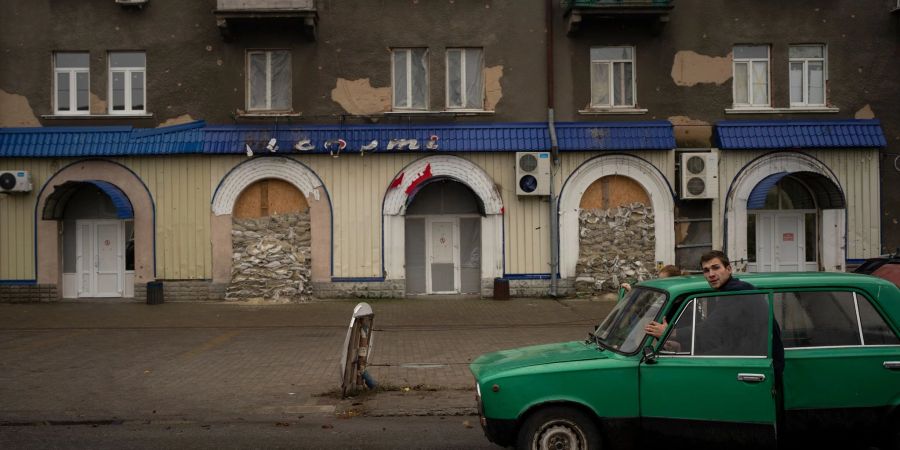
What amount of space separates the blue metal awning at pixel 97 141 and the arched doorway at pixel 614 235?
9643mm

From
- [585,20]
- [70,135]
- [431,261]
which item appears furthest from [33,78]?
[585,20]

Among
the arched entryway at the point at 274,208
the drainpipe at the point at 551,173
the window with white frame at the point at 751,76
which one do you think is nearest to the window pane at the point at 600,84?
the drainpipe at the point at 551,173

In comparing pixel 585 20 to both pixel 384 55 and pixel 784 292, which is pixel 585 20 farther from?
pixel 784 292

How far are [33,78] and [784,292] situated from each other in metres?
18.5

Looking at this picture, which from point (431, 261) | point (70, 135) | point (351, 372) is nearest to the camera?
point (351, 372)

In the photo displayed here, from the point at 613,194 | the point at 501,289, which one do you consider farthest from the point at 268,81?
the point at 613,194

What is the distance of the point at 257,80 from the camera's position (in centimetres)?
1911

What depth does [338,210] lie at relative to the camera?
62.1 ft

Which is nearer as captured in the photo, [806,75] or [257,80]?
[257,80]

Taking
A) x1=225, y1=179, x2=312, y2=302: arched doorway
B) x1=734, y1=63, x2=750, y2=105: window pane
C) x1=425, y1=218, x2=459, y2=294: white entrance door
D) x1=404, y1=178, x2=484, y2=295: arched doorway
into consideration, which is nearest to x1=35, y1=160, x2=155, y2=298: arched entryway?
x1=225, y1=179, x2=312, y2=302: arched doorway

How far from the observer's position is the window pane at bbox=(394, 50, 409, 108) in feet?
63.1

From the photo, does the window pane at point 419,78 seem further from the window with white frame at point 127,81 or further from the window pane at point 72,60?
the window pane at point 72,60

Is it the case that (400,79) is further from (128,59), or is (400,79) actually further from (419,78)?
(128,59)

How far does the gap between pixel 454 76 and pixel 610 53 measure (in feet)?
13.0
